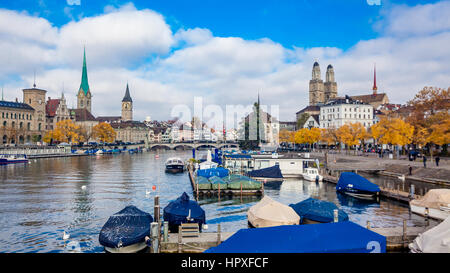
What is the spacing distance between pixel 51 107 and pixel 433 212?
6684 inches

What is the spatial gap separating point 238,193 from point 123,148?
444 feet

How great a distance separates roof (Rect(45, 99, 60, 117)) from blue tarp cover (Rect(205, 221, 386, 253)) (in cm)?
16561

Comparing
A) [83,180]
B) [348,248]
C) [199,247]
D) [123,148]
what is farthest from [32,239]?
[123,148]

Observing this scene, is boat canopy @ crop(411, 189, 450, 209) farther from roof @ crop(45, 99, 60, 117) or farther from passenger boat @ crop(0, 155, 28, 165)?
roof @ crop(45, 99, 60, 117)

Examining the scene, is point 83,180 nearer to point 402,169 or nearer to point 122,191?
point 122,191

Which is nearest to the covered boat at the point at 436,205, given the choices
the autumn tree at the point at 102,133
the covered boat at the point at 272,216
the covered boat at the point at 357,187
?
the covered boat at the point at 357,187

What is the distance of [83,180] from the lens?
171 ft

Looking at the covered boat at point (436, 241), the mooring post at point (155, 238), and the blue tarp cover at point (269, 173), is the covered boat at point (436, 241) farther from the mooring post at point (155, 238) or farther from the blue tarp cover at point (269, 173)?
the blue tarp cover at point (269, 173)

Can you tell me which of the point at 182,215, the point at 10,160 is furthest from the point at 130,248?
the point at 10,160

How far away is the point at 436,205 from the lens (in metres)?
25.4

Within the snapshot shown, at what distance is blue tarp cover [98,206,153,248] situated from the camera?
18203 mm

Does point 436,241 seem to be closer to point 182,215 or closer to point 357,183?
point 182,215
